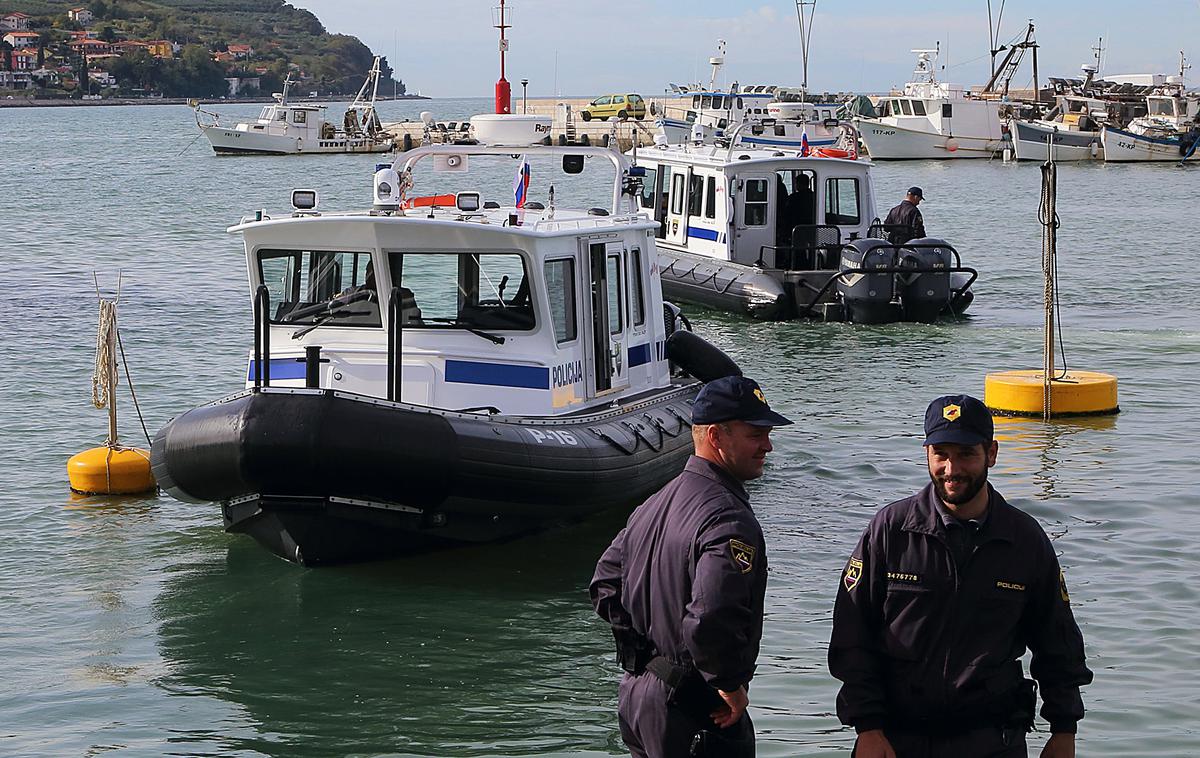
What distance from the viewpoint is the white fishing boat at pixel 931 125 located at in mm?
71438

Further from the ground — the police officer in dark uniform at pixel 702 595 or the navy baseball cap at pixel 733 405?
the navy baseball cap at pixel 733 405

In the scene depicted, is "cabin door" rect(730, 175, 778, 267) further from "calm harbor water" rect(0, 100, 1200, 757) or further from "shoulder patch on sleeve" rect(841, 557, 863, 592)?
"shoulder patch on sleeve" rect(841, 557, 863, 592)

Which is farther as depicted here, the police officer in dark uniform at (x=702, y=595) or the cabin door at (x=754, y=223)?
the cabin door at (x=754, y=223)

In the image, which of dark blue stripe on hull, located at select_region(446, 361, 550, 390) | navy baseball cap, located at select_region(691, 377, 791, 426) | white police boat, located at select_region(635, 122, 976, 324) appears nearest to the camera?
navy baseball cap, located at select_region(691, 377, 791, 426)

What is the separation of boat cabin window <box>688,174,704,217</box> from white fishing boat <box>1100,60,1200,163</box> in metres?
49.2

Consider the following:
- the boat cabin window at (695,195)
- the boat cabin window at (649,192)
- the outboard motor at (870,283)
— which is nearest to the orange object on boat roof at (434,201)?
the outboard motor at (870,283)

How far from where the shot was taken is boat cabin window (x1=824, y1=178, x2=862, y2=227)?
74.0ft

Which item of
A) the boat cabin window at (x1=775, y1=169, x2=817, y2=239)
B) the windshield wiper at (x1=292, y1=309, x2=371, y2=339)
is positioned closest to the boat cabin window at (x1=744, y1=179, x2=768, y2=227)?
the boat cabin window at (x1=775, y1=169, x2=817, y2=239)

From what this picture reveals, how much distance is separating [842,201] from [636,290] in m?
11.1

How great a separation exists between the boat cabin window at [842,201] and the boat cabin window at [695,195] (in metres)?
1.92

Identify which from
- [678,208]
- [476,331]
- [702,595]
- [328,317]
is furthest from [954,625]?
[678,208]

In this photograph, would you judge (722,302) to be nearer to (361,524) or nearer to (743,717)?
(361,524)

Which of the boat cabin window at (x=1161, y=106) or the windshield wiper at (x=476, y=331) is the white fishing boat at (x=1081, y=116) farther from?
the windshield wiper at (x=476, y=331)

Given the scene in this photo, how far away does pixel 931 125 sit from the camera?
72.0 m
